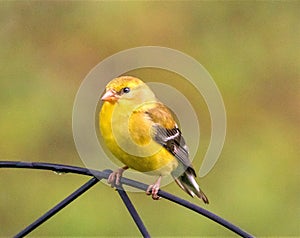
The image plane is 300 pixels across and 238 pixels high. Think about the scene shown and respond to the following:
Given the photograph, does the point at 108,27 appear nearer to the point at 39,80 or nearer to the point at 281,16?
the point at 39,80

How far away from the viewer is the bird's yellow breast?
2029 mm

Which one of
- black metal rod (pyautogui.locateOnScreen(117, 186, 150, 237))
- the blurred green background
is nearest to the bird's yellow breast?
black metal rod (pyautogui.locateOnScreen(117, 186, 150, 237))

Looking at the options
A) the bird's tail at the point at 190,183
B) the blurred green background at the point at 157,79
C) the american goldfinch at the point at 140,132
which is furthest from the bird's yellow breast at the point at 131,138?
the blurred green background at the point at 157,79

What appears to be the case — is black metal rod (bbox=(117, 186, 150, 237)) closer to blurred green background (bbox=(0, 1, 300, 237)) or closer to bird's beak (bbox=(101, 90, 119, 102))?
bird's beak (bbox=(101, 90, 119, 102))

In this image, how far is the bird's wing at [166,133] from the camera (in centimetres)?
217

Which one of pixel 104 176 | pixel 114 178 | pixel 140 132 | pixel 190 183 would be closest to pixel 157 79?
pixel 190 183

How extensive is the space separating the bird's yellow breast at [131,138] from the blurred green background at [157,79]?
60.3 inches

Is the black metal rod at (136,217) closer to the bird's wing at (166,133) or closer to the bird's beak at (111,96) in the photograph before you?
the bird's beak at (111,96)

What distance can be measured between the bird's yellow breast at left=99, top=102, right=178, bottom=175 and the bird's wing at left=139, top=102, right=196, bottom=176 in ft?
0.08

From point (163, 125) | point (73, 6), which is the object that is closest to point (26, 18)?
point (73, 6)

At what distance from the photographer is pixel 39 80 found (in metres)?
4.50

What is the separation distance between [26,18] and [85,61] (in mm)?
512

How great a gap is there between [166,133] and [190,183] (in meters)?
0.21

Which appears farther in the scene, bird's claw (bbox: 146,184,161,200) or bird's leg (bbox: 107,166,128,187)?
bird's claw (bbox: 146,184,161,200)
